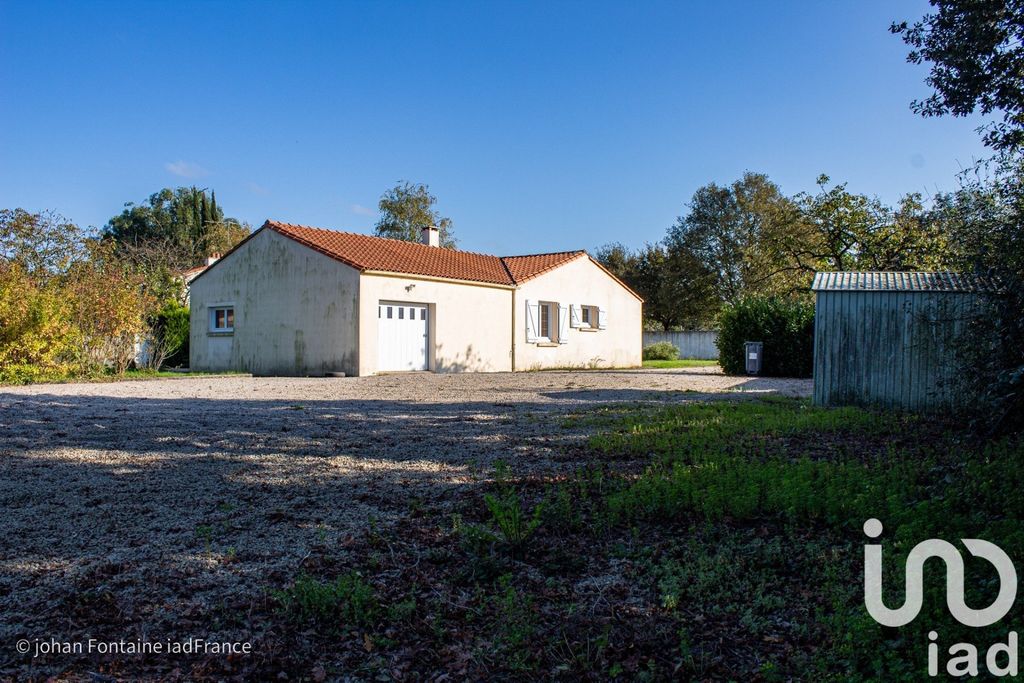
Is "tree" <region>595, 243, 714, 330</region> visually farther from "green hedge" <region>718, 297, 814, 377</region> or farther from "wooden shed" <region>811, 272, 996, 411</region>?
"wooden shed" <region>811, 272, 996, 411</region>

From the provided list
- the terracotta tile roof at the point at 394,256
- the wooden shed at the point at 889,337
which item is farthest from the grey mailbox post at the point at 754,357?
the wooden shed at the point at 889,337

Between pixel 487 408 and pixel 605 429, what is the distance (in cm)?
279

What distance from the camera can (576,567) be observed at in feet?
12.8

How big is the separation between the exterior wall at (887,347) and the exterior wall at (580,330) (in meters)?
12.3

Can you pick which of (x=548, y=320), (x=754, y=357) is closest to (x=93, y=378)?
(x=548, y=320)

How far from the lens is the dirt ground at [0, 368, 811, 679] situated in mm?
3459

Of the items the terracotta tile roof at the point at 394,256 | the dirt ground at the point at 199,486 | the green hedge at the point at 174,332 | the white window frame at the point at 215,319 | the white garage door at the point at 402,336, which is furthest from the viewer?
the green hedge at the point at 174,332

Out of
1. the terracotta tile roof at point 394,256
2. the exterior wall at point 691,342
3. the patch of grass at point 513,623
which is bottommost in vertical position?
the patch of grass at point 513,623

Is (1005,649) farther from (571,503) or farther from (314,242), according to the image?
(314,242)

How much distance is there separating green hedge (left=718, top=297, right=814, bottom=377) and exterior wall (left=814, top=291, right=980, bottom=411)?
29.9ft

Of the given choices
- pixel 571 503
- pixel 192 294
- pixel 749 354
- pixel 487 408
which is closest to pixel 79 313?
pixel 192 294

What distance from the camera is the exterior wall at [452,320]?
17.9 meters

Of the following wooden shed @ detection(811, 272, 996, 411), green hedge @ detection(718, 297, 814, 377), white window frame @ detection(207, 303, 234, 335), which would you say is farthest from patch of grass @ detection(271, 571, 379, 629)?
white window frame @ detection(207, 303, 234, 335)

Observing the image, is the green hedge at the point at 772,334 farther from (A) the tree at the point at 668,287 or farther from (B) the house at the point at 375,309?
(A) the tree at the point at 668,287
